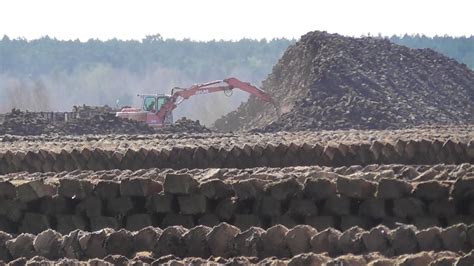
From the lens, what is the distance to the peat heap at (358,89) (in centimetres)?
3114

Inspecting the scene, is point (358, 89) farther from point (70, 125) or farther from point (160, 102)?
point (70, 125)

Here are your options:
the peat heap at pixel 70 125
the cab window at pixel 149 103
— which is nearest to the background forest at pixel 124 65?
the cab window at pixel 149 103

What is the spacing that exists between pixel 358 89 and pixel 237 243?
26.3 meters

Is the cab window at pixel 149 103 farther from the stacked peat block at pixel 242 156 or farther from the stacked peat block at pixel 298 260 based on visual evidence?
the stacked peat block at pixel 298 260

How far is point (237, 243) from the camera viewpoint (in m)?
7.37

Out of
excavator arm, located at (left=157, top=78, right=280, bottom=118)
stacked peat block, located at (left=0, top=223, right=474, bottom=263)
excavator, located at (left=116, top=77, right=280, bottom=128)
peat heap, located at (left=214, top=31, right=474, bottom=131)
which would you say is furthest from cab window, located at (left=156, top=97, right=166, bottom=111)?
stacked peat block, located at (left=0, top=223, right=474, bottom=263)

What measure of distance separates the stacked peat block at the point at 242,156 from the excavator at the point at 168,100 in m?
16.1

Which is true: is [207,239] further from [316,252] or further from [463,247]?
[463,247]

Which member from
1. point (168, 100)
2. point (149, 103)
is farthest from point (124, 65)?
point (168, 100)

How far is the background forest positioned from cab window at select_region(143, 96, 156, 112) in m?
40.3

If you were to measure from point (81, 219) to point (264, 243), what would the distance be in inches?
107

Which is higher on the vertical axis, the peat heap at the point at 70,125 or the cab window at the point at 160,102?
the cab window at the point at 160,102

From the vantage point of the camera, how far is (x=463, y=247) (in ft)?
22.3

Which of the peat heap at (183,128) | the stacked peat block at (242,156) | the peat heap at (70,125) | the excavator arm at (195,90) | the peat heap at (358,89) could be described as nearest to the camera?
the stacked peat block at (242,156)
